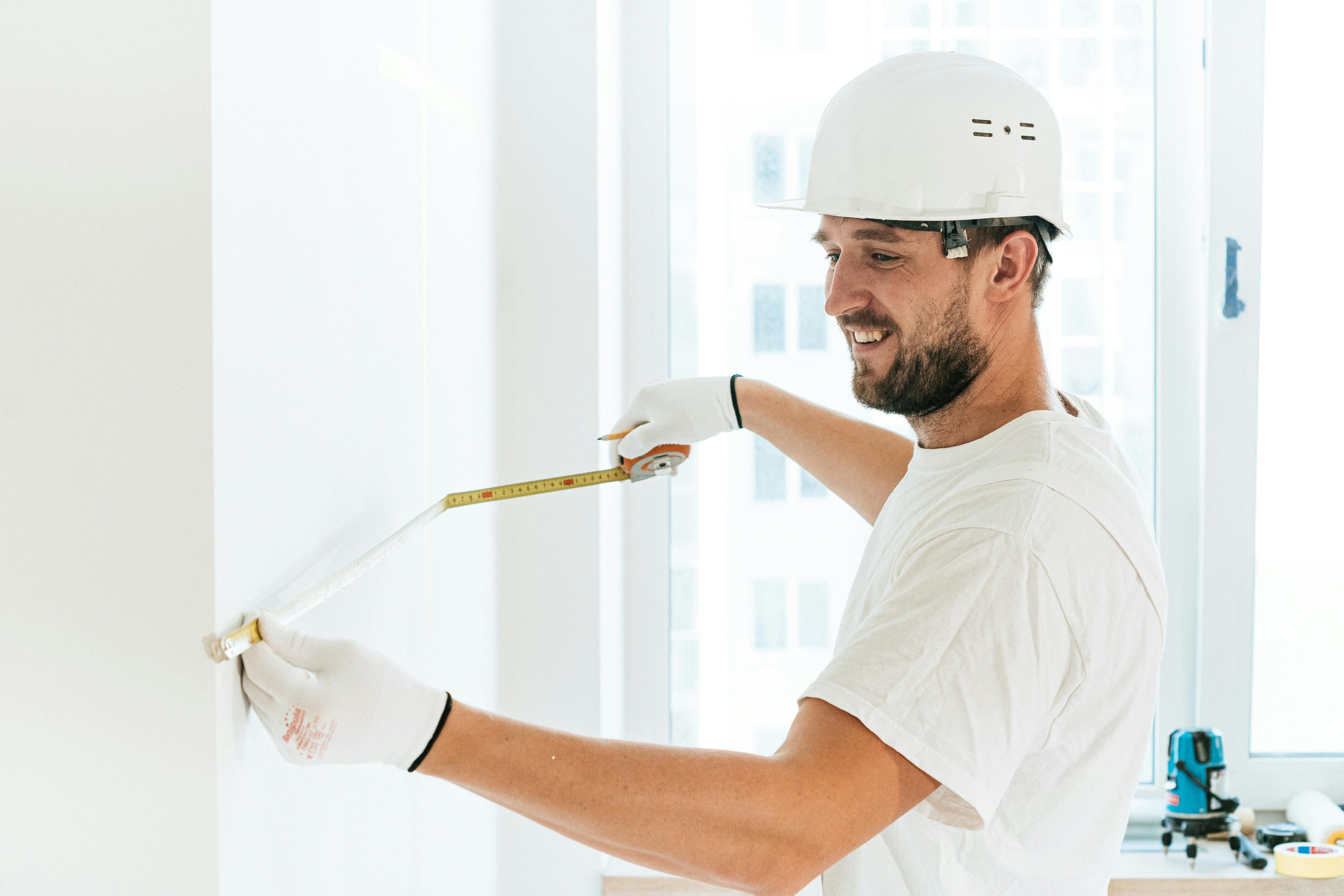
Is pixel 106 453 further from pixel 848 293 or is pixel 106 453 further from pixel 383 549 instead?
pixel 848 293

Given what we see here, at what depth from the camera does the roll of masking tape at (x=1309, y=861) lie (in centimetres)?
183

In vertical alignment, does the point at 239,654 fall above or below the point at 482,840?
above

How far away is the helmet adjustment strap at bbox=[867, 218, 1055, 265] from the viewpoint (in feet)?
3.86

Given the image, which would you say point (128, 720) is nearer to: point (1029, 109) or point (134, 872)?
point (134, 872)

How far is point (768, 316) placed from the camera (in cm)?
212

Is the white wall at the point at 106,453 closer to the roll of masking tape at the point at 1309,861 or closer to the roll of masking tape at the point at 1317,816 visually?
the roll of masking tape at the point at 1309,861

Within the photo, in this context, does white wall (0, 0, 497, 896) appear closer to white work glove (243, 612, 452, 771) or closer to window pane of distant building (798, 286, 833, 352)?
white work glove (243, 612, 452, 771)

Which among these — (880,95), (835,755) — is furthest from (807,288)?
(835,755)

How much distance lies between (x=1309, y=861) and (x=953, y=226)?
4.66 feet

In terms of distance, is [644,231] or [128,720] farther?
[644,231]

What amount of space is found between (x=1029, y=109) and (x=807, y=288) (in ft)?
2.99

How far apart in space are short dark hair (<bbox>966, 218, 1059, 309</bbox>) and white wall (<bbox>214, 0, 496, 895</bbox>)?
2.23 feet

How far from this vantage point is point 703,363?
211 cm

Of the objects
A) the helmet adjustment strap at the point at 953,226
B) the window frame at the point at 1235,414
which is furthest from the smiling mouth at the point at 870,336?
the window frame at the point at 1235,414
